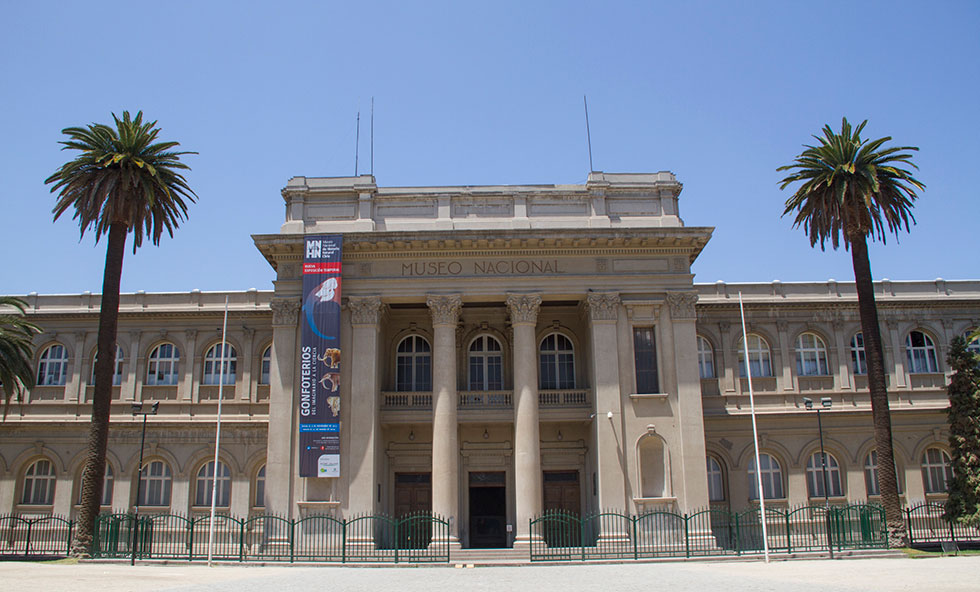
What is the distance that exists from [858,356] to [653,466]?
13.6 meters

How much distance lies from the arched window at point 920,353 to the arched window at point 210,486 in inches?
1316

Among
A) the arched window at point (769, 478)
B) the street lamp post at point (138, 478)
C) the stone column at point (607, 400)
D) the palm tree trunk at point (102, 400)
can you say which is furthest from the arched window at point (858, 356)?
the palm tree trunk at point (102, 400)

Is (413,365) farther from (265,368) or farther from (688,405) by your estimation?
(688,405)

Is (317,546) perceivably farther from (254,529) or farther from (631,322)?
(631,322)

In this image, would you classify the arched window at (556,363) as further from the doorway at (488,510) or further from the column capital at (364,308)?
the column capital at (364,308)

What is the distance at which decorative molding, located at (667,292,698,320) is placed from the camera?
1289 inches

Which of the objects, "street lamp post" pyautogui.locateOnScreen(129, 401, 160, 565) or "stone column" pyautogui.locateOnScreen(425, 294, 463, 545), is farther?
"stone column" pyautogui.locateOnScreen(425, 294, 463, 545)

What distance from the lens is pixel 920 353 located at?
38438 millimetres

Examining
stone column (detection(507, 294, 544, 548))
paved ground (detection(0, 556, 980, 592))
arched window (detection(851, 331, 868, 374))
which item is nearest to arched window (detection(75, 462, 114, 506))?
paved ground (detection(0, 556, 980, 592))

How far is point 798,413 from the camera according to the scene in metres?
36.7

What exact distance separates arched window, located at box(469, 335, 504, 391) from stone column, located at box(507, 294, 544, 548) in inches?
133

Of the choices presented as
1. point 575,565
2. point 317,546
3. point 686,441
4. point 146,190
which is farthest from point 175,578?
point 686,441

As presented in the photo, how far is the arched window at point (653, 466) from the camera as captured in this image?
31438 millimetres

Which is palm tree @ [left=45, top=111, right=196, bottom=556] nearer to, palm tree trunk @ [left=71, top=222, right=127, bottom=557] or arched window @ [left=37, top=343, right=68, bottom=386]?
palm tree trunk @ [left=71, top=222, right=127, bottom=557]
